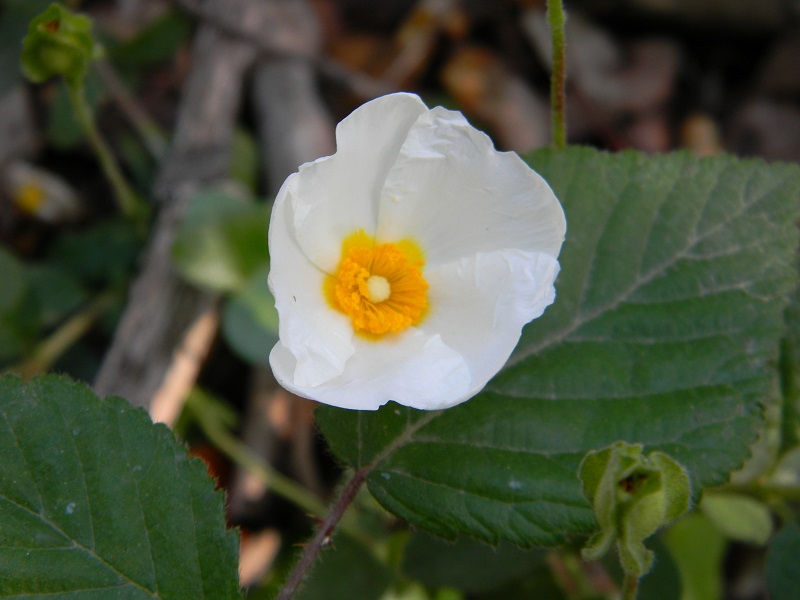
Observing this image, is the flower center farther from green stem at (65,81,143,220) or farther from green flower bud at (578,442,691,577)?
green stem at (65,81,143,220)

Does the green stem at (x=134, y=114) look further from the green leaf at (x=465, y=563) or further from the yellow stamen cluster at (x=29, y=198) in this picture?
the green leaf at (x=465, y=563)

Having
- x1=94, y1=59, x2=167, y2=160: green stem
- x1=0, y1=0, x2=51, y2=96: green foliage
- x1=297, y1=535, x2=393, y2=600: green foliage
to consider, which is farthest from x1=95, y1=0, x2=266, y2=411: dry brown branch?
x1=297, y1=535, x2=393, y2=600: green foliage

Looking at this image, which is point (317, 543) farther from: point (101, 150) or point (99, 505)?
point (101, 150)

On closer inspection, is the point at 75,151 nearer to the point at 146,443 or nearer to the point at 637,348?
the point at 146,443

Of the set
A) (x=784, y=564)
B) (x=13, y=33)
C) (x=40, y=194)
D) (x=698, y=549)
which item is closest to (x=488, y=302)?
(x=784, y=564)

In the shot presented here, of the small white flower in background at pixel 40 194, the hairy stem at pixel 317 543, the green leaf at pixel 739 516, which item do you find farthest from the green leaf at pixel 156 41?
the green leaf at pixel 739 516

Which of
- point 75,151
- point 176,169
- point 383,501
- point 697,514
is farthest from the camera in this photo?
point 75,151

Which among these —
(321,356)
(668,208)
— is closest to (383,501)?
(321,356)
